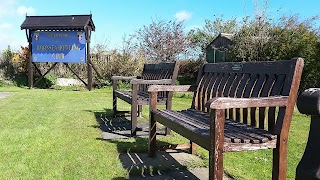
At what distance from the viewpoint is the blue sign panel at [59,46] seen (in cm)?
1480

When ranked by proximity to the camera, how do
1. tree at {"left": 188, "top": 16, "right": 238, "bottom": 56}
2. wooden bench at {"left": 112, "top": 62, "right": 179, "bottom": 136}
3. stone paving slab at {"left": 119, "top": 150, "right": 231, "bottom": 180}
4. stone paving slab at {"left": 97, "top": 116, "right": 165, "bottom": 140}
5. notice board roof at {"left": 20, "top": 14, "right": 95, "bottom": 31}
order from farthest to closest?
tree at {"left": 188, "top": 16, "right": 238, "bottom": 56}, notice board roof at {"left": 20, "top": 14, "right": 95, "bottom": 31}, stone paving slab at {"left": 97, "top": 116, "right": 165, "bottom": 140}, wooden bench at {"left": 112, "top": 62, "right": 179, "bottom": 136}, stone paving slab at {"left": 119, "top": 150, "right": 231, "bottom": 180}

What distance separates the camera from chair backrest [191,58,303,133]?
102 inches

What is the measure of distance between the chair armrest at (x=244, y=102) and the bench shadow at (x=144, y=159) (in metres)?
1.16

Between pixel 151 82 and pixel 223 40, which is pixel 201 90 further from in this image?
pixel 223 40

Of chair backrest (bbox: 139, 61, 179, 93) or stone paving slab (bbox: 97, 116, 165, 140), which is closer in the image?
stone paving slab (bbox: 97, 116, 165, 140)

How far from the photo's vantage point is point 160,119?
377cm

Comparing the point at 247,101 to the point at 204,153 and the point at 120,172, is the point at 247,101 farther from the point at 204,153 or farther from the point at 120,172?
the point at 204,153

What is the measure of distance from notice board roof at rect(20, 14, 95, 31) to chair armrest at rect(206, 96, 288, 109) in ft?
42.3

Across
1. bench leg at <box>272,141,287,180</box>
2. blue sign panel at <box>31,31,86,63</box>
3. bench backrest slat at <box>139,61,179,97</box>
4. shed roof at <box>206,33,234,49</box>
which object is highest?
shed roof at <box>206,33,234,49</box>

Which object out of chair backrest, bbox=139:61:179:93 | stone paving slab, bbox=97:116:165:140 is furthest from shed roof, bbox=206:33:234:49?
stone paving slab, bbox=97:116:165:140

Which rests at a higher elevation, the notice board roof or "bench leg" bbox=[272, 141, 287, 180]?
the notice board roof

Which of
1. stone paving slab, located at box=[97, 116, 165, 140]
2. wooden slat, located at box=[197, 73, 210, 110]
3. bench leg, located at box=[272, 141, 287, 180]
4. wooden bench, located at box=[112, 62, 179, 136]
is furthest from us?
stone paving slab, located at box=[97, 116, 165, 140]

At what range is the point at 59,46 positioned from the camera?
14.9 meters

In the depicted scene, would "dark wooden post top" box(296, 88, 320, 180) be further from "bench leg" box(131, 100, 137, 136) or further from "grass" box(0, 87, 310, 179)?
"bench leg" box(131, 100, 137, 136)
